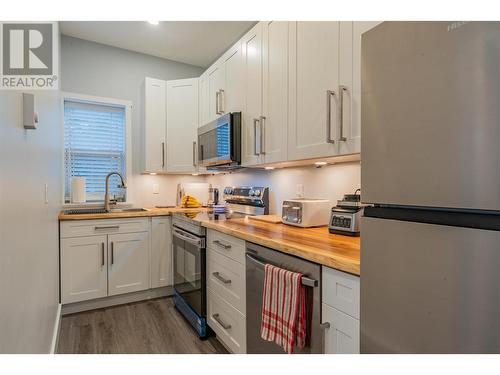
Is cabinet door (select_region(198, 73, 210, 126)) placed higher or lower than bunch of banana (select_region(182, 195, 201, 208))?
higher

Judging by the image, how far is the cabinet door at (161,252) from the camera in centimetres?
283

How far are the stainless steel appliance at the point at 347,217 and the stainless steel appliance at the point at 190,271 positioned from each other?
39.1 inches

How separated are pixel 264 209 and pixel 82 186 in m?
1.96

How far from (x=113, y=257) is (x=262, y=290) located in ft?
5.97

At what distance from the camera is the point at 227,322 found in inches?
71.6

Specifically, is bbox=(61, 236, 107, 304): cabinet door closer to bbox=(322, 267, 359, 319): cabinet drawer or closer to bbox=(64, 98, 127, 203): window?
bbox=(64, 98, 127, 203): window

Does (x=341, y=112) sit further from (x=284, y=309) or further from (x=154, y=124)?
(x=154, y=124)

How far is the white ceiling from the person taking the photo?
8.64 ft

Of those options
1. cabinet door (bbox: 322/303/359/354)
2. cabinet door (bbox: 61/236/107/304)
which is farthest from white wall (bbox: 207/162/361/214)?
cabinet door (bbox: 61/236/107/304)

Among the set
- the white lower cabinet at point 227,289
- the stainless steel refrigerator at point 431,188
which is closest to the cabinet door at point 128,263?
the white lower cabinet at point 227,289

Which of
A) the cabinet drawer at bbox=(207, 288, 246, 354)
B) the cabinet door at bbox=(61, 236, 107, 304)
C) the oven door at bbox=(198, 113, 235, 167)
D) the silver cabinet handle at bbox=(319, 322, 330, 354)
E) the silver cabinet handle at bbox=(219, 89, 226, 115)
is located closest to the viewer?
the silver cabinet handle at bbox=(319, 322, 330, 354)

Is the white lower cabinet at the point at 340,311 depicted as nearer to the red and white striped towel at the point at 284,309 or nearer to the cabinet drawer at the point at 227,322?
the red and white striped towel at the point at 284,309

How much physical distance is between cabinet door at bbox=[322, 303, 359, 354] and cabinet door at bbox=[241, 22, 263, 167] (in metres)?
1.26
